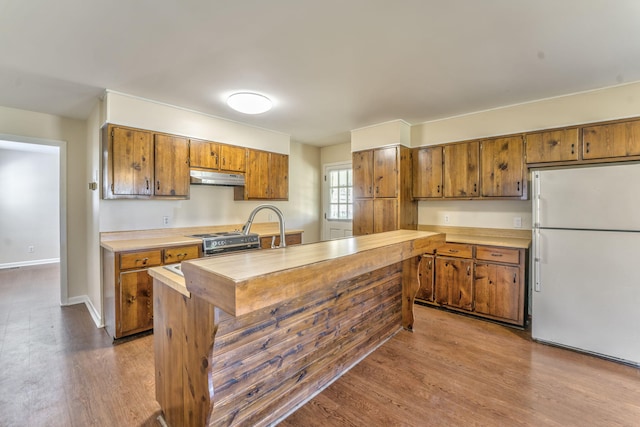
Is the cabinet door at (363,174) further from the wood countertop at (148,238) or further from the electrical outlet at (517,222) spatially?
the electrical outlet at (517,222)

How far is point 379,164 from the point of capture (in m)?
4.23

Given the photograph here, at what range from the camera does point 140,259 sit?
289 cm

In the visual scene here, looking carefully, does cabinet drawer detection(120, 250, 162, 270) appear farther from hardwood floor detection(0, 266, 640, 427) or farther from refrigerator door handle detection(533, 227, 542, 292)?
refrigerator door handle detection(533, 227, 542, 292)

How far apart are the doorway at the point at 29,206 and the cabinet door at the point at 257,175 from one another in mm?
4313

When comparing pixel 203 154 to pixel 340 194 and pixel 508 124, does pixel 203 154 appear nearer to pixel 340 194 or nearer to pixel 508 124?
pixel 340 194

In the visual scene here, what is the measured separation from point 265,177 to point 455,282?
3.08 meters

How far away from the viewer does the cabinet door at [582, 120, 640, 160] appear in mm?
2779

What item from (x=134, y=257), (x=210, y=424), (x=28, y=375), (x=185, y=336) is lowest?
(x=28, y=375)

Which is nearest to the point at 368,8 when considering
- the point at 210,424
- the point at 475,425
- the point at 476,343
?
the point at 210,424

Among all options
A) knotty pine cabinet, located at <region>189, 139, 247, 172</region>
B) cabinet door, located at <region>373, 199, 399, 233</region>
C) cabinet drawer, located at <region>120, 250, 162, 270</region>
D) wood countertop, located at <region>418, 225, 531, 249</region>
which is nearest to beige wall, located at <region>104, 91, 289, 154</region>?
knotty pine cabinet, located at <region>189, 139, 247, 172</region>

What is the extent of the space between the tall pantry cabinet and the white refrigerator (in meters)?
1.59

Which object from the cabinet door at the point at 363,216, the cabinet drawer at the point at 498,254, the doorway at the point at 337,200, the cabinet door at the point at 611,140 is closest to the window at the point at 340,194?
the doorway at the point at 337,200

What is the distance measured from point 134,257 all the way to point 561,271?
163 inches

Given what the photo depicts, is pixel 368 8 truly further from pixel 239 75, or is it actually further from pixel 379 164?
pixel 379 164
